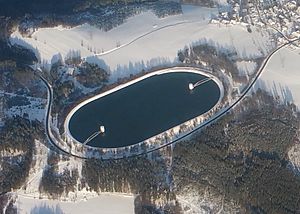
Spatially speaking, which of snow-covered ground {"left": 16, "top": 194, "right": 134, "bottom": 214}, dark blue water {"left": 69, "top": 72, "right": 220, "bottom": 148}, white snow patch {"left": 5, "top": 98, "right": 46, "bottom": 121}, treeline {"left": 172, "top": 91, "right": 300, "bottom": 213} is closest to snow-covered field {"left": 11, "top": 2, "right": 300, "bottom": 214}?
dark blue water {"left": 69, "top": 72, "right": 220, "bottom": 148}

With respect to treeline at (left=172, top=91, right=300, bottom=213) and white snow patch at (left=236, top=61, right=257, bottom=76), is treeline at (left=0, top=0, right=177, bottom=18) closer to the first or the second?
white snow patch at (left=236, top=61, right=257, bottom=76)

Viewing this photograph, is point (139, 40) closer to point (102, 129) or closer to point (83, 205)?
point (102, 129)

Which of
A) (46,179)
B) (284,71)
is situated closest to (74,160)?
(46,179)

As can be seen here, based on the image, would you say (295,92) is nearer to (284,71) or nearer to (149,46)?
(284,71)

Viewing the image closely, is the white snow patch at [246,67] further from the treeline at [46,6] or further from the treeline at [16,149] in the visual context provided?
the treeline at [16,149]

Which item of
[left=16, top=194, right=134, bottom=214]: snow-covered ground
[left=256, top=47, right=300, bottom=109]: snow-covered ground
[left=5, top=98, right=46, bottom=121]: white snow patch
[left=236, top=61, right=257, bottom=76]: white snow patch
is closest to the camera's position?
[left=16, top=194, right=134, bottom=214]: snow-covered ground
